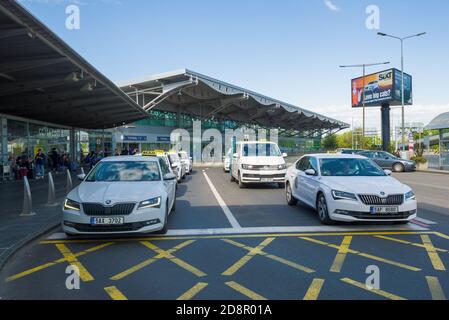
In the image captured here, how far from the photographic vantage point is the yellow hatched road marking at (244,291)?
13.8 feet

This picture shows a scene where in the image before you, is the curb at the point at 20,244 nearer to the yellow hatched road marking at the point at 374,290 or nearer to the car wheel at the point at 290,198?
the yellow hatched road marking at the point at 374,290

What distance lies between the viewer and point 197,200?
12.1 m

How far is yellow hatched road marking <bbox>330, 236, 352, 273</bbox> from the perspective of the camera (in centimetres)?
516

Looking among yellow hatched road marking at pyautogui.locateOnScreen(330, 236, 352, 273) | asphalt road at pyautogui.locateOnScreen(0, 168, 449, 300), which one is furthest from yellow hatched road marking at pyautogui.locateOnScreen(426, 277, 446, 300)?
yellow hatched road marking at pyautogui.locateOnScreen(330, 236, 352, 273)

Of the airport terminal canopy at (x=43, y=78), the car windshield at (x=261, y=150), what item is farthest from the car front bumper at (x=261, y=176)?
the airport terminal canopy at (x=43, y=78)

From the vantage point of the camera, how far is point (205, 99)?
156 ft

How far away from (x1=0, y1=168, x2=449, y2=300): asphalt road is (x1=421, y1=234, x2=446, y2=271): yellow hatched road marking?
0.02 meters

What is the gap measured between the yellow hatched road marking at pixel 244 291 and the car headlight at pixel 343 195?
3608 millimetres

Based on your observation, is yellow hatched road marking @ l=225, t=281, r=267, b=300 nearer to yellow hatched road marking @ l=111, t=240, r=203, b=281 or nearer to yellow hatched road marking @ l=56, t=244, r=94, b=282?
yellow hatched road marking @ l=111, t=240, r=203, b=281

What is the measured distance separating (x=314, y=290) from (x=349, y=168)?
5.08m
